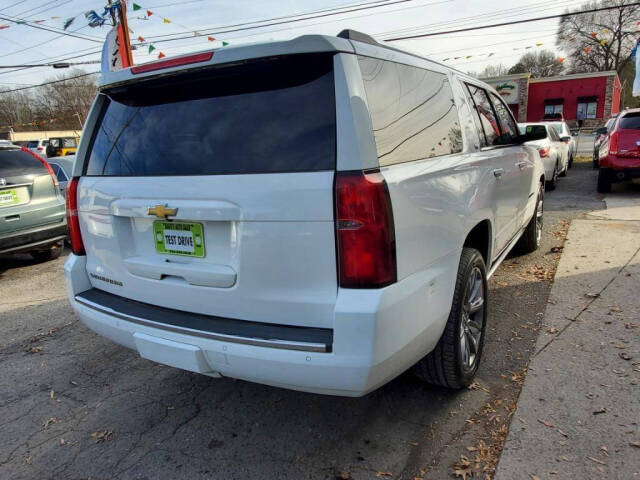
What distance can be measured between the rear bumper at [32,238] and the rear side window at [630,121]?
34.7ft

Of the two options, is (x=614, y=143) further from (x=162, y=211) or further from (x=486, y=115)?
(x=162, y=211)

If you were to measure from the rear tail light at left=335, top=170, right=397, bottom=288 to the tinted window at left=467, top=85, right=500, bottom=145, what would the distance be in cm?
202

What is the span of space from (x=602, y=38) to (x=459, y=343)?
167ft

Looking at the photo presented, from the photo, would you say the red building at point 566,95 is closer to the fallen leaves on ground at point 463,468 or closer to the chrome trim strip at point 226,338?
the fallen leaves on ground at point 463,468

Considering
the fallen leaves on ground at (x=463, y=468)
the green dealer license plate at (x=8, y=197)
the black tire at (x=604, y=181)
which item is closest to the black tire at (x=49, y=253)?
the green dealer license plate at (x=8, y=197)

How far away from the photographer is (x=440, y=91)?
2.86 metres

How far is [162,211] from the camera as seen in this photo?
2246mm

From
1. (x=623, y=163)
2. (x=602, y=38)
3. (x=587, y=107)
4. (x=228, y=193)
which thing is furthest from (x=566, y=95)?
(x=228, y=193)

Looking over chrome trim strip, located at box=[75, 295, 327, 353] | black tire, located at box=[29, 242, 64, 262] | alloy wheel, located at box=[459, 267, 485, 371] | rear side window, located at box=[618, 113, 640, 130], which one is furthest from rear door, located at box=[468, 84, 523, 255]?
rear side window, located at box=[618, 113, 640, 130]

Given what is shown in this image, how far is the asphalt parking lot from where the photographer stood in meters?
2.34

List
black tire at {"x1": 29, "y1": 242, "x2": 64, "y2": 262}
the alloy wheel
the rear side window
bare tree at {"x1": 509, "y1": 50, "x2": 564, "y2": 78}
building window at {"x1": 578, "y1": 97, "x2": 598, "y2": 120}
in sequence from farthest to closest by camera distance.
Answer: bare tree at {"x1": 509, "y1": 50, "x2": 564, "y2": 78} < building window at {"x1": 578, "y1": 97, "x2": 598, "y2": 120} < the rear side window < black tire at {"x1": 29, "y1": 242, "x2": 64, "y2": 262} < the alloy wheel

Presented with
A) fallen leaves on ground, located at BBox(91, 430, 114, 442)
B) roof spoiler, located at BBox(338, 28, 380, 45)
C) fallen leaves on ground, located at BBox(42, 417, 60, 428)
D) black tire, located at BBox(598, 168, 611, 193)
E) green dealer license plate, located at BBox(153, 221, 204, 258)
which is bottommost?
fallen leaves on ground, located at BBox(42, 417, 60, 428)

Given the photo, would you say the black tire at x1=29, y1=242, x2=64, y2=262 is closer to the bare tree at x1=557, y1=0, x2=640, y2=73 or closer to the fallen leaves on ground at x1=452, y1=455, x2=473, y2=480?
the fallen leaves on ground at x1=452, y1=455, x2=473, y2=480

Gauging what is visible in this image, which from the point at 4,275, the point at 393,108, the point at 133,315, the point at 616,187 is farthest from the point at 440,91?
the point at 616,187
